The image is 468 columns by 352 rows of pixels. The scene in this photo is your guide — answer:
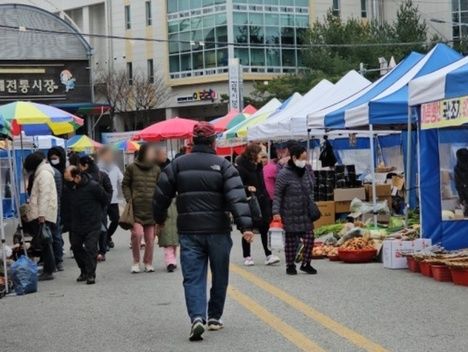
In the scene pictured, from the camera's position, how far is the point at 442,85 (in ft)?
36.3

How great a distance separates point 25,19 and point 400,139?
39877 mm

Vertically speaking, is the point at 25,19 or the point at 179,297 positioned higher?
the point at 25,19

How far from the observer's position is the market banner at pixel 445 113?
35.5ft

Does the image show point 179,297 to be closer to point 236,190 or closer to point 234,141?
point 236,190

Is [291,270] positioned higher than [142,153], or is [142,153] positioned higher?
[142,153]

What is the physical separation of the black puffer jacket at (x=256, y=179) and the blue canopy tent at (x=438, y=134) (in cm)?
256

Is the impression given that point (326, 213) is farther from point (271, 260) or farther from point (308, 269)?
point (308, 269)

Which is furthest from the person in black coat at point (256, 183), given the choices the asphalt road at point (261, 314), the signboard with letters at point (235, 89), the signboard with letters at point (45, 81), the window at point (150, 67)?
the window at point (150, 67)

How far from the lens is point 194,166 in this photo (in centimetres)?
780

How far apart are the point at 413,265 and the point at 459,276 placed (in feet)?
4.56

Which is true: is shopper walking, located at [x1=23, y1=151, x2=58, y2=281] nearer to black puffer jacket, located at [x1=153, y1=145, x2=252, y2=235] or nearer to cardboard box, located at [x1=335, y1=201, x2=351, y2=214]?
black puffer jacket, located at [x1=153, y1=145, x2=252, y2=235]

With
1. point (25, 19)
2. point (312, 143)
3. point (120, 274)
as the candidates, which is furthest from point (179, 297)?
point (25, 19)

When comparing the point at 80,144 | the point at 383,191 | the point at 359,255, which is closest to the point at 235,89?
the point at 80,144

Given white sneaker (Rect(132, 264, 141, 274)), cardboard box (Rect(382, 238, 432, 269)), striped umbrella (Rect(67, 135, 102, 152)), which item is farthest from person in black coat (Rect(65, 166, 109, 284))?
striped umbrella (Rect(67, 135, 102, 152))
